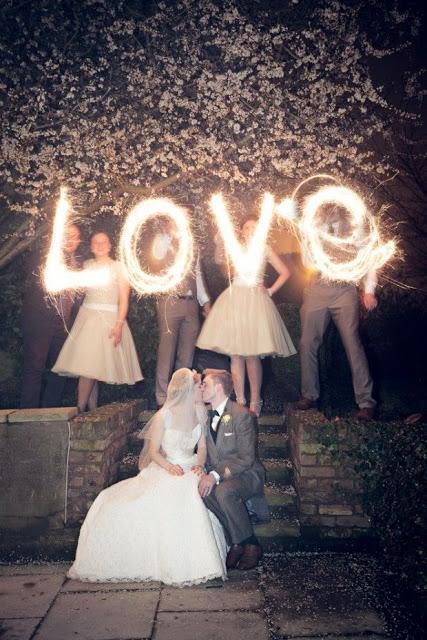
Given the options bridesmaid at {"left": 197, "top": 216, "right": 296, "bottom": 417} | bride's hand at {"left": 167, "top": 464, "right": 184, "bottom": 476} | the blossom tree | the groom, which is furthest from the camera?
the blossom tree

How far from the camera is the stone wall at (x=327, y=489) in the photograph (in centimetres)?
485

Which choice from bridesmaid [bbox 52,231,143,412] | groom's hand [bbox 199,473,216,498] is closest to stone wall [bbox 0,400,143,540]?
bridesmaid [bbox 52,231,143,412]

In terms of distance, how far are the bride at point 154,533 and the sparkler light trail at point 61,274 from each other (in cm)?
226

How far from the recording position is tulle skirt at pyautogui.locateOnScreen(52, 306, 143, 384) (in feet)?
19.2

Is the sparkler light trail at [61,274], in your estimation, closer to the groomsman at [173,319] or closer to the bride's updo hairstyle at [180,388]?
the groomsman at [173,319]

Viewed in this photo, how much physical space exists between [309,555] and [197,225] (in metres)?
5.62

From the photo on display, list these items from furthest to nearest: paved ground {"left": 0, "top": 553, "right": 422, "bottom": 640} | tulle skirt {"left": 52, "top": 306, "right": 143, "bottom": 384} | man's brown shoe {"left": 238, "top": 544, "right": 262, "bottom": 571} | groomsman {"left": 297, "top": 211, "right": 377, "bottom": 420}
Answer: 1. tulle skirt {"left": 52, "top": 306, "right": 143, "bottom": 384}
2. groomsman {"left": 297, "top": 211, "right": 377, "bottom": 420}
3. man's brown shoe {"left": 238, "top": 544, "right": 262, "bottom": 571}
4. paved ground {"left": 0, "top": 553, "right": 422, "bottom": 640}

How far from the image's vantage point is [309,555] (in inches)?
186

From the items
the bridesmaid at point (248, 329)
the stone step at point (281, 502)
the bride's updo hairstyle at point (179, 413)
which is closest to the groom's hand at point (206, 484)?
the bride's updo hairstyle at point (179, 413)

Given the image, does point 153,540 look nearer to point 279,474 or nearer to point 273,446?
point 279,474

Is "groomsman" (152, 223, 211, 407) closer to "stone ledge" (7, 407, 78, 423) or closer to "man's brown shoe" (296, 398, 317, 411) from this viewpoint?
"stone ledge" (7, 407, 78, 423)

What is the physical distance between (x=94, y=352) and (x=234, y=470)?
224 cm

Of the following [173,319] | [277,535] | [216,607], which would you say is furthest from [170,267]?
[216,607]

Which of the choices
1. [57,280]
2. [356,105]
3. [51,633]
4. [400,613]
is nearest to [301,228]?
[356,105]
